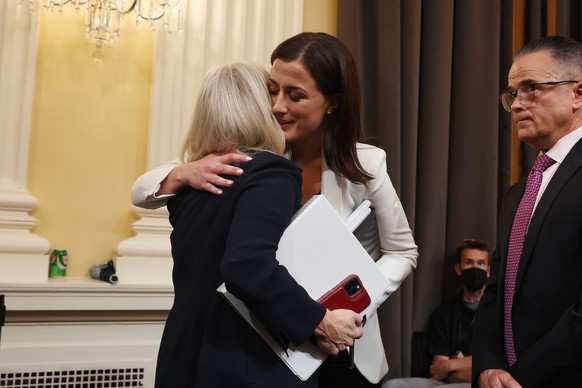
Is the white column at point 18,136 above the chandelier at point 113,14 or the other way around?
the other way around

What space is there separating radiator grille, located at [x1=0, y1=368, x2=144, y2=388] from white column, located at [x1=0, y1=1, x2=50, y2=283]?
43 centimetres

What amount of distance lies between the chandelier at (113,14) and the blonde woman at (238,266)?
6.07 ft

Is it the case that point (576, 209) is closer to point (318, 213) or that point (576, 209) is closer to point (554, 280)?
point (554, 280)

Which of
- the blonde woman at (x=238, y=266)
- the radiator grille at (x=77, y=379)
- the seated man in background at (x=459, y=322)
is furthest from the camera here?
the seated man in background at (x=459, y=322)

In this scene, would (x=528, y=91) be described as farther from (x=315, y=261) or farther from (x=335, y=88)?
(x=315, y=261)

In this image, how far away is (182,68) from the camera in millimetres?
3439

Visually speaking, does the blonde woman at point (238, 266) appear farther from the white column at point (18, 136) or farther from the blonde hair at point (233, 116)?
the white column at point (18, 136)

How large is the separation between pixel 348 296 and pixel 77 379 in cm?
199

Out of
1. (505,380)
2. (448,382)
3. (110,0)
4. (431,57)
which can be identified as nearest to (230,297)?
(505,380)

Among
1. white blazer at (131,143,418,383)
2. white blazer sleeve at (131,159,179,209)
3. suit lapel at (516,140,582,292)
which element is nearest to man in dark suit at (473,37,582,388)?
suit lapel at (516,140,582,292)

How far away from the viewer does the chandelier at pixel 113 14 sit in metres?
3.23

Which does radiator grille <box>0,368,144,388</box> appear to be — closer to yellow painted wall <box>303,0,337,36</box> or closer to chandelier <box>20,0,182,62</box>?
chandelier <box>20,0,182,62</box>

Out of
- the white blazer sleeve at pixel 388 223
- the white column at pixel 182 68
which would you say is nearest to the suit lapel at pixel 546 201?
the white blazer sleeve at pixel 388 223

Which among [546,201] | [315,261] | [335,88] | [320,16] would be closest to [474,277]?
[320,16]
